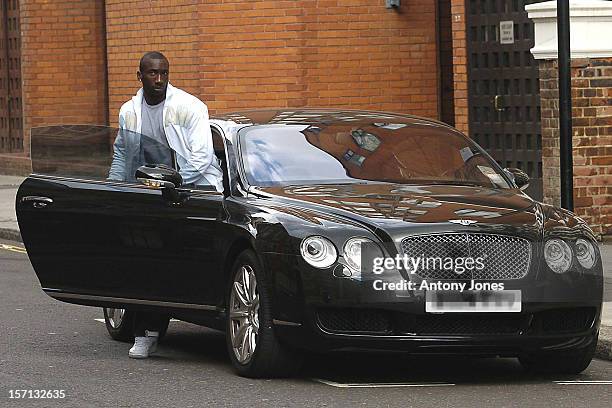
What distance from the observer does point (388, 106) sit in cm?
2144

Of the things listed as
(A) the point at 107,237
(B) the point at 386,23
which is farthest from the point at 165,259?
(B) the point at 386,23

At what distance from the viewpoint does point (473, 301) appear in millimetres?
8805

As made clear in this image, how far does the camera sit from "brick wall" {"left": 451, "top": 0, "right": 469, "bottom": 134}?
747 inches

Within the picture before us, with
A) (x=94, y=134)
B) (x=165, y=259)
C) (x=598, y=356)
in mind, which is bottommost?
(x=598, y=356)

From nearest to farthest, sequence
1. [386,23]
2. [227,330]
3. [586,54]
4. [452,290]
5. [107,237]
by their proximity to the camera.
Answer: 1. [452,290]
2. [227,330]
3. [107,237]
4. [586,54]
5. [386,23]

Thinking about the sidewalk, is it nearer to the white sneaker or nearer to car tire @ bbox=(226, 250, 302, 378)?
car tire @ bbox=(226, 250, 302, 378)

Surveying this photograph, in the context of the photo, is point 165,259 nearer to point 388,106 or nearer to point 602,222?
point 602,222

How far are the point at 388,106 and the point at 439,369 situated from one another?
11910 mm

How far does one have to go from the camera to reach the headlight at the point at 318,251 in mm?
8789

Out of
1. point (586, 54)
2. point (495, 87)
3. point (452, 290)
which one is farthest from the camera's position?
point (495, 87)

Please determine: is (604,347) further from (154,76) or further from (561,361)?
(154,76)

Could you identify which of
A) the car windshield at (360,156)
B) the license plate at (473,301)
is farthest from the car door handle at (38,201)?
the license plate at (473,301)

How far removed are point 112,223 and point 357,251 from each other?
1.98 meters

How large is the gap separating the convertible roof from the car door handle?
1137 mm
